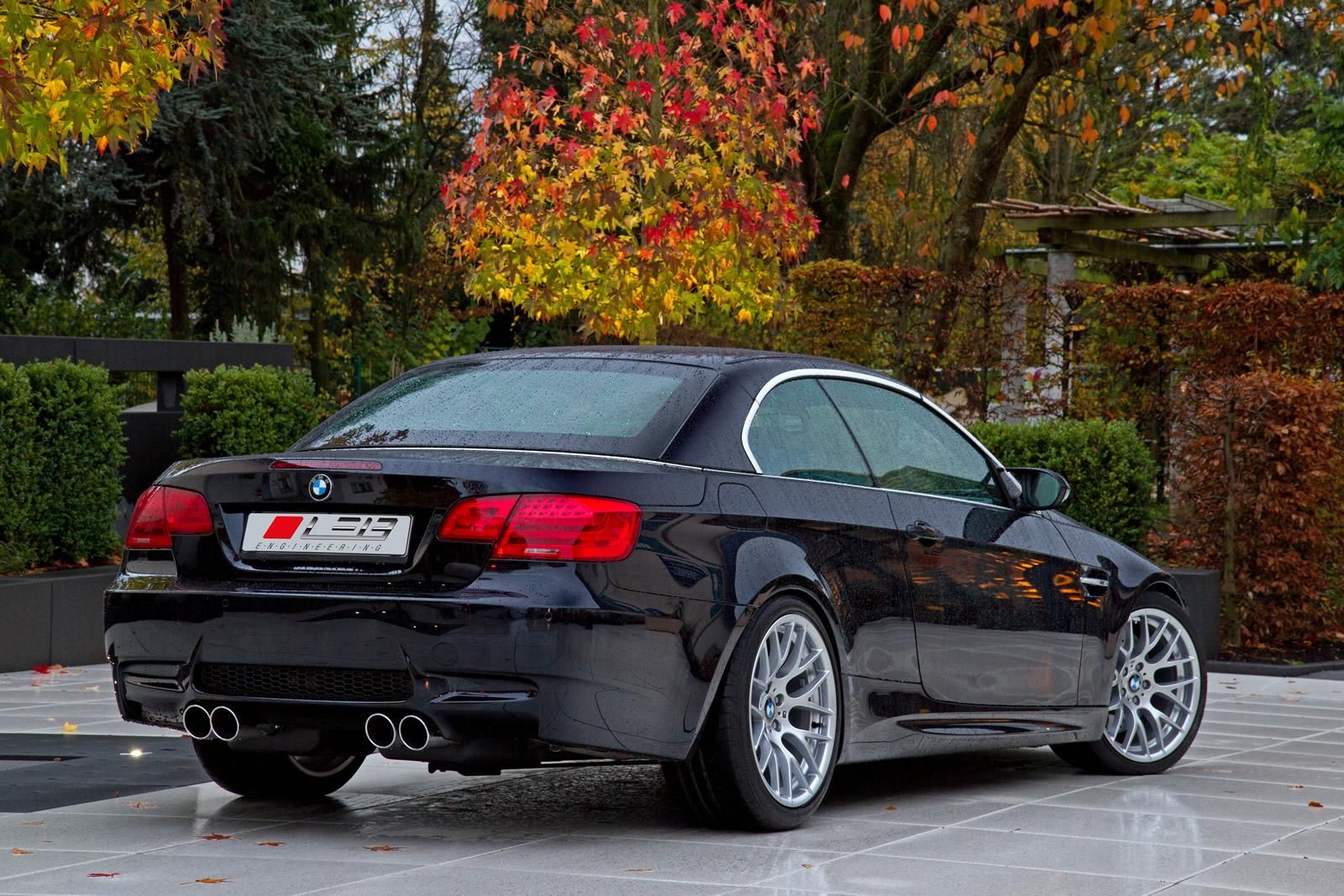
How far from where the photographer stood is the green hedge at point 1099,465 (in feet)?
41.2

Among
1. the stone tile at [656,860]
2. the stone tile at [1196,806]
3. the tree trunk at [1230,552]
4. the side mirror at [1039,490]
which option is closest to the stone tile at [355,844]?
the stone tile at [656,860]

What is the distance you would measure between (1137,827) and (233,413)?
883 cm

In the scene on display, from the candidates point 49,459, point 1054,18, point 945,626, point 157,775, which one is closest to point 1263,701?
point 945,626

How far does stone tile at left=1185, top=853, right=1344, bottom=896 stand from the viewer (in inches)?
200

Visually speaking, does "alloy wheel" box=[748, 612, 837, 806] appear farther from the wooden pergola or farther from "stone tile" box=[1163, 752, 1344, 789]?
the wooden pergola

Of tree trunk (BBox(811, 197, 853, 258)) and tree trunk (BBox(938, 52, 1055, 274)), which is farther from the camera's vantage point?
tree trunk (BBox(811, 197, 853, 258))

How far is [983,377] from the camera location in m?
15.6

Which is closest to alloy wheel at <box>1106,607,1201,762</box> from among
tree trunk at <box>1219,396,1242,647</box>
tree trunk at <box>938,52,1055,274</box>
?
tree trunk at <box>1219,396,1242,647</box>

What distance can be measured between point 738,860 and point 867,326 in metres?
12.2

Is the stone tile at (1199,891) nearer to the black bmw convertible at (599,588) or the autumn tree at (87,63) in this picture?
the black bmw convertible at (599,588)

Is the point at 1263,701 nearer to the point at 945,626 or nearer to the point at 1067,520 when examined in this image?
the point at 1067,520

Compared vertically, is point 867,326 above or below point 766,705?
above

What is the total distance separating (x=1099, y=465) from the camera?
1257 cm

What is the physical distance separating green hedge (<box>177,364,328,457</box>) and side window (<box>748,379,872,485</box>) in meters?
7.60
